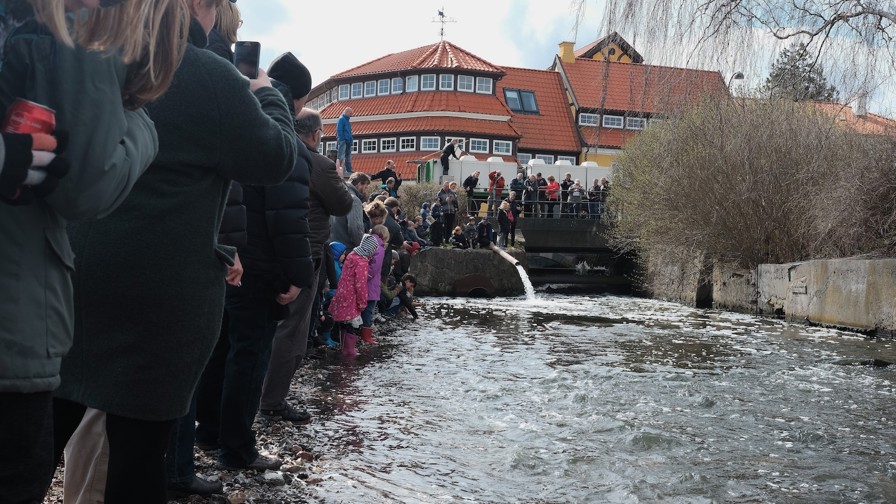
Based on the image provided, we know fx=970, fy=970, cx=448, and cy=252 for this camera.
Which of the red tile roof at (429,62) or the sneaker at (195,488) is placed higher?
the red tile roof at (429,62)

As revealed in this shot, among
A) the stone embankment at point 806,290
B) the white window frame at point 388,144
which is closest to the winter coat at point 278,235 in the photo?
the stone embankment at point 806,290

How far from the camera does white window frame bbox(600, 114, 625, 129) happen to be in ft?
31.1

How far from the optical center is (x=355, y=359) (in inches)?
395

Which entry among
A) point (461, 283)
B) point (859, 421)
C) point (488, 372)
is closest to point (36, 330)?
point (859, 421)

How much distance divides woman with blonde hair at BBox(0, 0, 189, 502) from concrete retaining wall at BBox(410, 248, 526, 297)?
1001 inches

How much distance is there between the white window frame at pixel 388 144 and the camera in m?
52.4

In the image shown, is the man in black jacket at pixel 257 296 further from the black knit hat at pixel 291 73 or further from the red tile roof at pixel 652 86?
the red tile roof at pixel 652 86

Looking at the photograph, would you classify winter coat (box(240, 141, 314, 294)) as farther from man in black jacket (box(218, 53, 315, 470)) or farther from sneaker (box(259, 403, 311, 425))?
sneaker (box(259, 403, 311, 425))

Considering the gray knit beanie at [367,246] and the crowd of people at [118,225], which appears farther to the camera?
the gray knit beanie at [367,246]

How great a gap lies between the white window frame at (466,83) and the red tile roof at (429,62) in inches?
23.6

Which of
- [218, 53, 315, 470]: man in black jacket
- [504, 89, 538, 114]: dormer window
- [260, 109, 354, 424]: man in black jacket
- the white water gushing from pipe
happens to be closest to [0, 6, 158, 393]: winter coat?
[218, 53, 315, 470]: man in black jacket

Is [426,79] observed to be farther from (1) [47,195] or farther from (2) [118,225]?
(1) [47,195]

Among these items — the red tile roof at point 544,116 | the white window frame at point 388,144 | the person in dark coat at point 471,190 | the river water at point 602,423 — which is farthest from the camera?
the red tile roof at point 544,116

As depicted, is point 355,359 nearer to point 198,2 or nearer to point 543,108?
point 198,2
